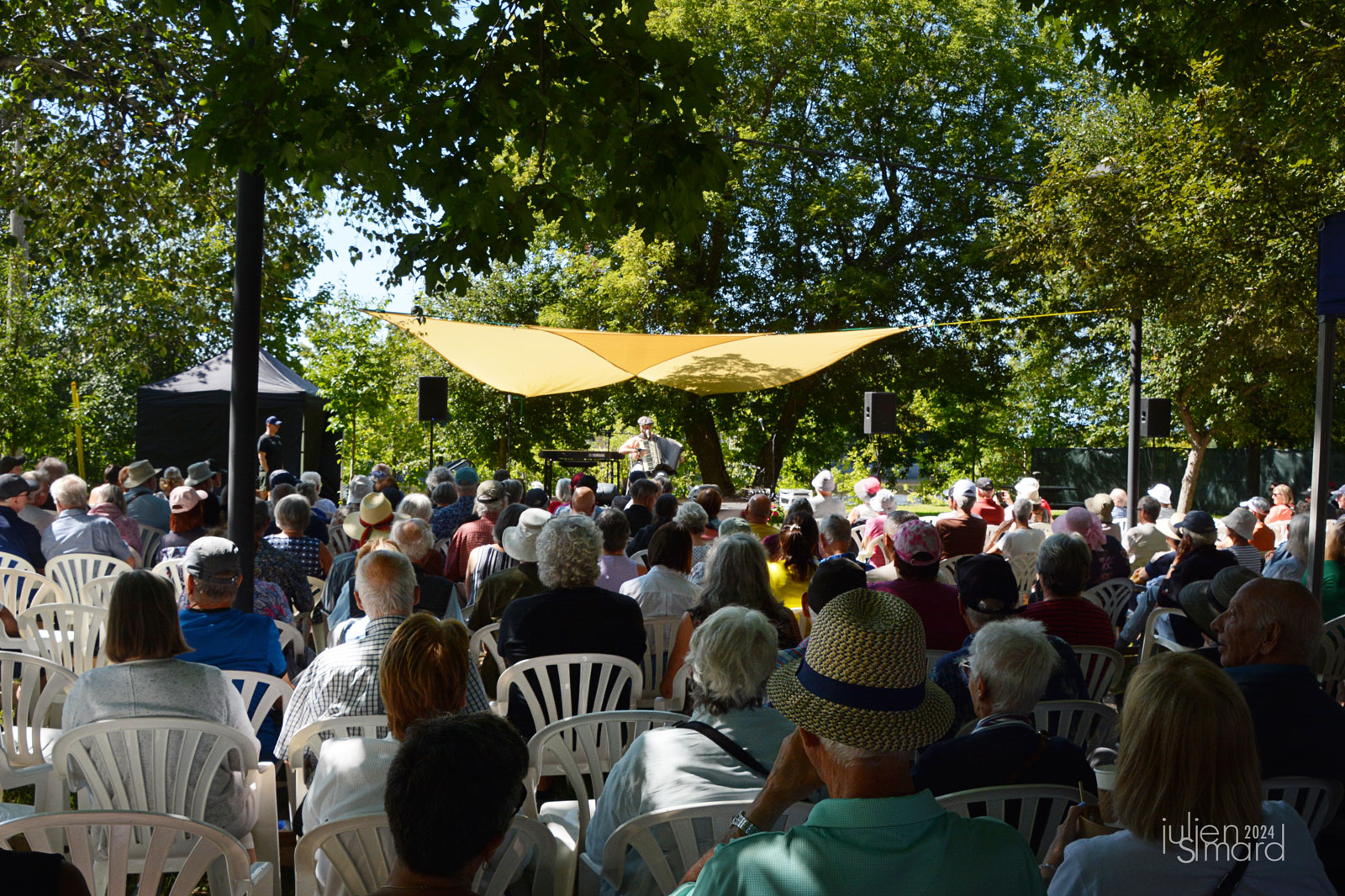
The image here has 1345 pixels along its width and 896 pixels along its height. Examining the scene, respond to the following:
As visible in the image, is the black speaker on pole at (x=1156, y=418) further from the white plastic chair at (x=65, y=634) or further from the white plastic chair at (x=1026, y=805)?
the white plastic chair at (x=65, y=634)

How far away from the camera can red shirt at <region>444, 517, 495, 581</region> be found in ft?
20.8

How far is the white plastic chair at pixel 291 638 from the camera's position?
439 centimetres

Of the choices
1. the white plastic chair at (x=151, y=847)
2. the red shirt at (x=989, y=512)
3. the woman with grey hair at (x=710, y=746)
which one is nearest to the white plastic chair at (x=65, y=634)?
the white plastic chair at (x=151, y=847)

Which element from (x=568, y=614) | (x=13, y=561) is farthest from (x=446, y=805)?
(x=13, y=561)

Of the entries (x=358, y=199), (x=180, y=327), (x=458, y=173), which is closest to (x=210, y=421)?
(x=180, y=327)

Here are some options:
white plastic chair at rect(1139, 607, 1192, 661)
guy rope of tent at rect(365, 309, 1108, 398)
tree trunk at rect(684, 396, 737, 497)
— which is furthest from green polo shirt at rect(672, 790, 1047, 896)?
tree trunk at rect(684, 396, 737, 497)

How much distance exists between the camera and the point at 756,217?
21250 millimetres

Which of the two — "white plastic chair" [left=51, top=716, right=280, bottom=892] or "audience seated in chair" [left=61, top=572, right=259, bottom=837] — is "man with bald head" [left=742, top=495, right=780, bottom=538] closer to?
"audience seated in chair" [left=61, top=572, right=259, bottom=837]

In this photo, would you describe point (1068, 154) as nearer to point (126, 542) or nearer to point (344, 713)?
point (126, 542)

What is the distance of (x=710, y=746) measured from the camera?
239cm

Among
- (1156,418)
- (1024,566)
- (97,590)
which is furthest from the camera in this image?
(1156,418)

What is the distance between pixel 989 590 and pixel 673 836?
1.86 meters

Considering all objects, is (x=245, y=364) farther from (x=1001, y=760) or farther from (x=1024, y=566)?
(x=1024, y=566)

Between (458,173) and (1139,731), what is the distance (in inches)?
127
